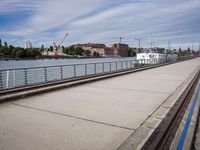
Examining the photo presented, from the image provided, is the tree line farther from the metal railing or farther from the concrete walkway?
the concrete walkway

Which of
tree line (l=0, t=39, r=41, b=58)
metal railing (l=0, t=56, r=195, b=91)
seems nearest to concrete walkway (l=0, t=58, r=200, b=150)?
metal railing (l=0, t=56, r=195, b=91)

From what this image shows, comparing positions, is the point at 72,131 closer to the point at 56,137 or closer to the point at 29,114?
the point at 56,137

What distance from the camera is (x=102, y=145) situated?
11.5ft

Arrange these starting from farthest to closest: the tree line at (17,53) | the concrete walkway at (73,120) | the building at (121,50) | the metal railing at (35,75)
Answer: the building at (121,50)
the tree line at (17,53)
the metal railing at (35,75)
the concrete walkway at (73,120)

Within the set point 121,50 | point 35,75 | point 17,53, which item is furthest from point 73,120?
point 121,50

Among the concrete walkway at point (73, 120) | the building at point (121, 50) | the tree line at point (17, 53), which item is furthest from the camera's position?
the building at point (121, 50)

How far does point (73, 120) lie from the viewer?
487 cm

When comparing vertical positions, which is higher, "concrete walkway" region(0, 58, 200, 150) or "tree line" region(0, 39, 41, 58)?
"tree line" region(0, 39, 41, 58)

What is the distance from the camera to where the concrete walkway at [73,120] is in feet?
11.9

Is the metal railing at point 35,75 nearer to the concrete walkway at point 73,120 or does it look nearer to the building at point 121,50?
the concrete walkway at point 73,120

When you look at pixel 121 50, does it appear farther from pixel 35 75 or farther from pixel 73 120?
pixel 73 120

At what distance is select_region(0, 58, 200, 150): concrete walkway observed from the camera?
364 cm

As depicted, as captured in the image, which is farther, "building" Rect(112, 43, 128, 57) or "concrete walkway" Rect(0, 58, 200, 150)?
"building" Rect(112, 43, 128, 57)

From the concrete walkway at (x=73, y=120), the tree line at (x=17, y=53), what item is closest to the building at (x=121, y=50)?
the tree line at (x=17, y=53)
